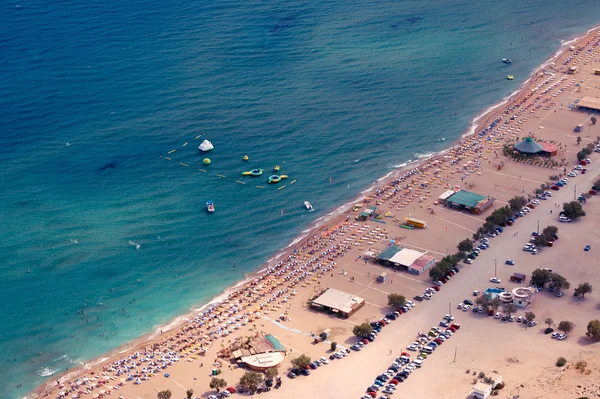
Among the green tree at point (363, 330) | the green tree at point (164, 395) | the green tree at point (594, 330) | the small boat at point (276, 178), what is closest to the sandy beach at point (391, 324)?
the green tree at point (594, 330)

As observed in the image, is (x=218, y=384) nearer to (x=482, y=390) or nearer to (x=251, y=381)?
(x=251, y=381)

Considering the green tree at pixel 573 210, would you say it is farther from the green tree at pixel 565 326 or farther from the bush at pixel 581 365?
the bush at pixel 581 365

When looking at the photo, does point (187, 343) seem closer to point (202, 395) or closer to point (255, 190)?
point (202, 395)

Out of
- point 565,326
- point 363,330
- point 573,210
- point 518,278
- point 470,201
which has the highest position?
point 573,210

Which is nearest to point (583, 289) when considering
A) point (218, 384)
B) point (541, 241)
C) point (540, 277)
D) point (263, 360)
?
point (540, 277)

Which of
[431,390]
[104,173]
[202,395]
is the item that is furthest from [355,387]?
[104,173]

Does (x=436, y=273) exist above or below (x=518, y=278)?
above

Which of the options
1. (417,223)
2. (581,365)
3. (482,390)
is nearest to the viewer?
(482,390)
